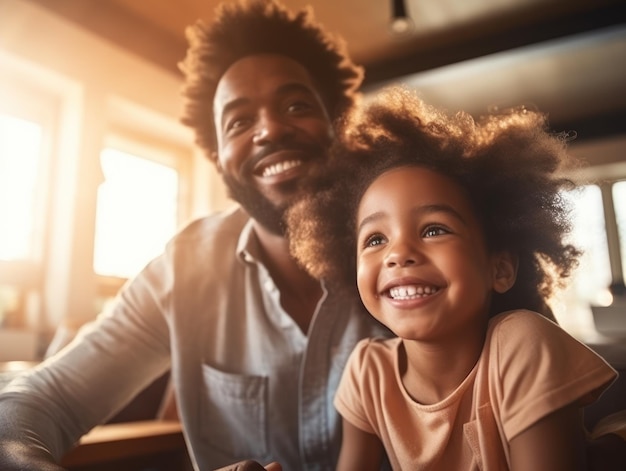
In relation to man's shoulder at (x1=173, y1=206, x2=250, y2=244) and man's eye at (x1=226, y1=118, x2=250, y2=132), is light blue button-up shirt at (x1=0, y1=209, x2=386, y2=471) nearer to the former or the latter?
man's shoulder at (x1=173, y1=206, x2=250, y2=244)

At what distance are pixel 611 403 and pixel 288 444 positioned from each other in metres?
0.28

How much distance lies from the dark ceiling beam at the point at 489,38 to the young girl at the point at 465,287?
49 cm

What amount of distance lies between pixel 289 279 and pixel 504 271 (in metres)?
0.26

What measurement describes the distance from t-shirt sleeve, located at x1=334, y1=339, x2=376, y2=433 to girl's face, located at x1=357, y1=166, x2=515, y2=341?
0.09 metres

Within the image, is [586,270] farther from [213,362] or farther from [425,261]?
[213,362]

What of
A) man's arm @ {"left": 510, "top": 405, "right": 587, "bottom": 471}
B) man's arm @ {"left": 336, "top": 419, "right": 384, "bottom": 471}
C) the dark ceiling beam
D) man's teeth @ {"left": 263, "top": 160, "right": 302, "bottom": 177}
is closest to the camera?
man's arm @ {"left": 510, "top": 405, "right": 587, "bottom": 471}

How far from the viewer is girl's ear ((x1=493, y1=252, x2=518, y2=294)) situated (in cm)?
38

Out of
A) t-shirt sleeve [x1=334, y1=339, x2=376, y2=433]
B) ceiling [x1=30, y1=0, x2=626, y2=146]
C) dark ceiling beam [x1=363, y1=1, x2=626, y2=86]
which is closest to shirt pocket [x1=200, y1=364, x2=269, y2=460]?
t-shirt sleeve [x1=334, y1=339, x2=376, y2=433]

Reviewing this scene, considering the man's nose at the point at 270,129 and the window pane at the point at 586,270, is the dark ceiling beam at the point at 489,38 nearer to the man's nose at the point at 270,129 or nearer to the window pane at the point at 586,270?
the man's nose at the point at 270,129

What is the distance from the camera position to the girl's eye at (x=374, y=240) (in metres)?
0.39

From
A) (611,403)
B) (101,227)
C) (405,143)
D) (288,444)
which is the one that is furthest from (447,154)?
(101,227)

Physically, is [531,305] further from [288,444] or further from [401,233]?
[288,444]

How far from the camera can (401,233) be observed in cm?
37

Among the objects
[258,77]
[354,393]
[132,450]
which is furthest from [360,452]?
[132,450]
